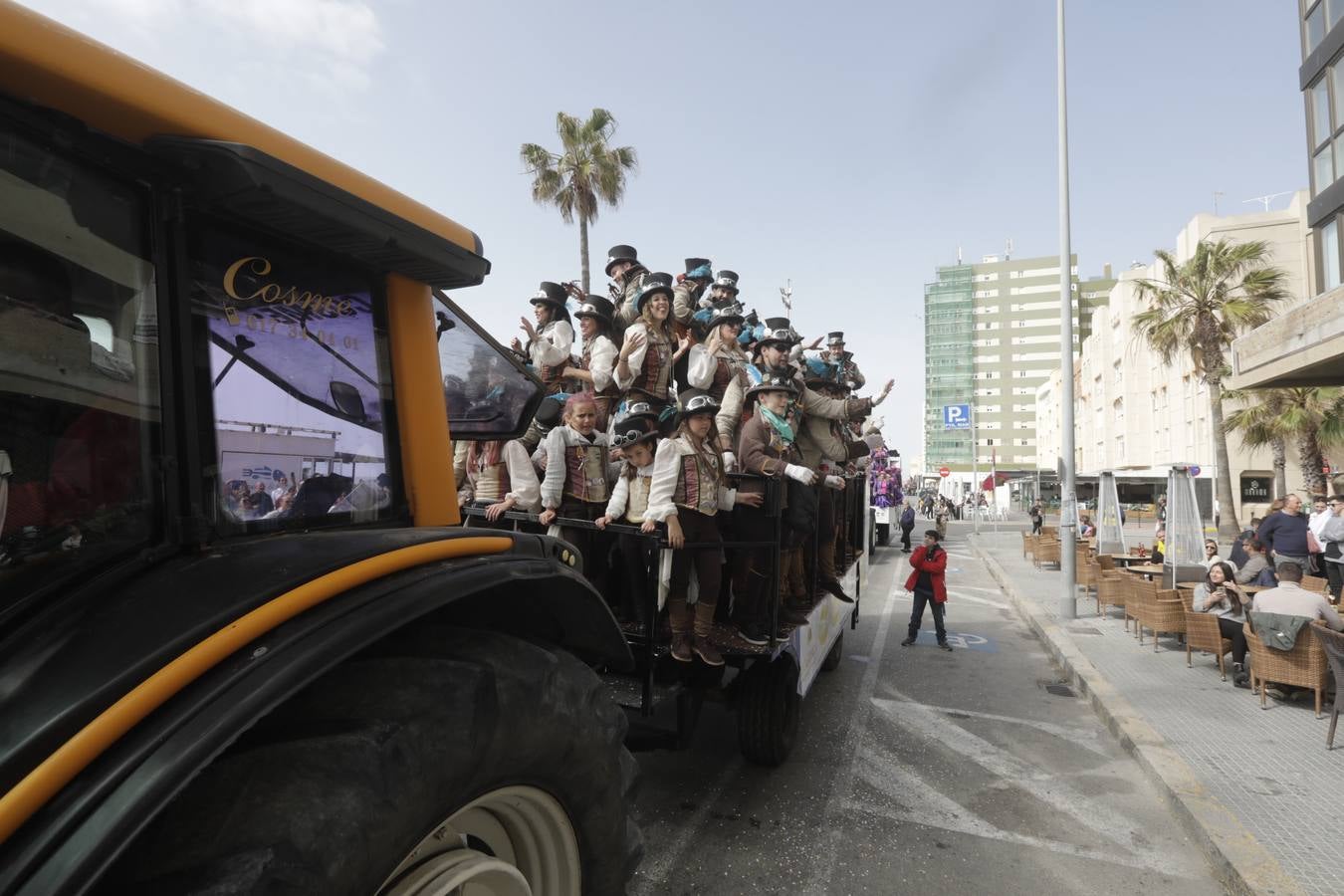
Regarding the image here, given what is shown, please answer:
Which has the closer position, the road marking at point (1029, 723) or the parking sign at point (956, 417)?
the road marking at point (1029, 723)

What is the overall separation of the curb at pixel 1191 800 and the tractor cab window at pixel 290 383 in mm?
4634

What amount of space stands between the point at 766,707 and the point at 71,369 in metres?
4.39

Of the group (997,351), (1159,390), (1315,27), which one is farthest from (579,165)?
(997,351)

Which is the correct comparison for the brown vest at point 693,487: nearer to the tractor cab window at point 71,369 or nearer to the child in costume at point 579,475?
the child in costume at point 579,475

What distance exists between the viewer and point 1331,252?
16.4 metres

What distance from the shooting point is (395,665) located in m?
1.44

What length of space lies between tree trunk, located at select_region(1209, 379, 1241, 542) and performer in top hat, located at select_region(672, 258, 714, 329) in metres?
23.0

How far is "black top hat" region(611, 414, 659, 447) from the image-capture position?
14.8ft

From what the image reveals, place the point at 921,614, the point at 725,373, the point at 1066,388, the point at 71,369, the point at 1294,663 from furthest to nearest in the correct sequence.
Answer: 1. the point at 1066,388
2. the point at 921,614
3. the point at 1294,663
4. the point at 725,373
5. the point at 71,369

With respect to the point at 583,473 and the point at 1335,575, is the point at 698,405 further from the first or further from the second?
the point at 1335,575

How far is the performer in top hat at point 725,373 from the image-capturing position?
18.1 feet

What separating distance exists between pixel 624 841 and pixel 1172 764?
501 cm

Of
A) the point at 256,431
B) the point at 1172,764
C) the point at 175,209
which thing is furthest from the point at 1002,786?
the point at 175,209

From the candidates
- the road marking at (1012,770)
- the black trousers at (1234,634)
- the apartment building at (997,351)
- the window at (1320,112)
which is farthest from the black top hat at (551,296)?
the apartment building at (997,351)
